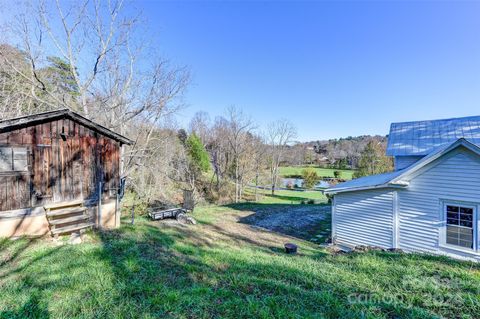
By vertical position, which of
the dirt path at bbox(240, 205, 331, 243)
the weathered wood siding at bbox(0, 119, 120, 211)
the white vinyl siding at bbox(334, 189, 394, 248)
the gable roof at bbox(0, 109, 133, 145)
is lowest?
the dirt path at bbox(240, 205, 331, 243)

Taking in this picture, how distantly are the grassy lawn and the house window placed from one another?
11.1 ft

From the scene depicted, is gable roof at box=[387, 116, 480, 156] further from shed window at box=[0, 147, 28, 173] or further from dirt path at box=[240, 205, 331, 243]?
shed window at box=[0, 147, 28, 173]

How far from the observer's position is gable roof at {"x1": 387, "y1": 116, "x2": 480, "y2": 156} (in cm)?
1178

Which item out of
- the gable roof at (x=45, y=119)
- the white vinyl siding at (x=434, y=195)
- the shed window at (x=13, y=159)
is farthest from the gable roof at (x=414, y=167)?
the shed window at (x=13, y=159)

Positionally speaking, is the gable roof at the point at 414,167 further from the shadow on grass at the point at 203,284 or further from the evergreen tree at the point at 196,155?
the evergreen tree at the point at 196,155

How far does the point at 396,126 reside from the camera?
1440 centimetres

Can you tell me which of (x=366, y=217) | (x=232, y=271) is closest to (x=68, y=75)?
(x=232, y=271)

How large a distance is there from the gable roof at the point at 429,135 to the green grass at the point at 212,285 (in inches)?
352

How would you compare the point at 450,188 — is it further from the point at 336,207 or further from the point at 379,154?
the point at 379,154

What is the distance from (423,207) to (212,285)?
8.47 meters

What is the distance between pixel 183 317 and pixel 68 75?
50.5 feet

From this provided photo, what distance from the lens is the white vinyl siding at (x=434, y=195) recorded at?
7.42 metres

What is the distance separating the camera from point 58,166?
643 centimetres

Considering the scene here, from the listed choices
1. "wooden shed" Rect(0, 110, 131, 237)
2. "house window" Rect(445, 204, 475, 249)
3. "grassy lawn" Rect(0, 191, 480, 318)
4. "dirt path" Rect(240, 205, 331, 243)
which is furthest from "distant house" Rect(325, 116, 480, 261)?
"wooden shed" Rect(0, 110, 131, 237)
